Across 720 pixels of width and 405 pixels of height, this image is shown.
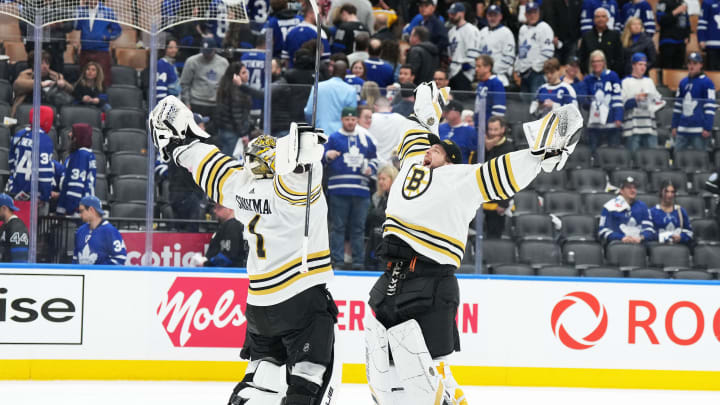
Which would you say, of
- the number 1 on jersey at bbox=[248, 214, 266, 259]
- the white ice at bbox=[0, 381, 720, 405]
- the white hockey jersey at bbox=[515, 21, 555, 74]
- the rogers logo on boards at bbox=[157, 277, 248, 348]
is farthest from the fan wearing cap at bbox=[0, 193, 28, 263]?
the white hockey jersey at bbox=[515, 21, 555, 74]

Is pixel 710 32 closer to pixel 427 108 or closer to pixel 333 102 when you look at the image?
pixel 333 102

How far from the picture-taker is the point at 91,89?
7988mm

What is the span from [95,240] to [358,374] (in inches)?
83.4

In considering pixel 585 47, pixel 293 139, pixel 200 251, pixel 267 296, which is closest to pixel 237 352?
pixel 200 251

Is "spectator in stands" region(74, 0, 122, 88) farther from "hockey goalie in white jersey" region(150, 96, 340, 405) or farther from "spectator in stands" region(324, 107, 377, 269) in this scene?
"hockey goalie in white jersey" region(150, 96, 340, 405)

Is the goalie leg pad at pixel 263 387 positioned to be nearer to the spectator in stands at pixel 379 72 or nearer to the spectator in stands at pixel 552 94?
the spectator in stands at pixel 552 94

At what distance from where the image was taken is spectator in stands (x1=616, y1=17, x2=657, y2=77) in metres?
11.3

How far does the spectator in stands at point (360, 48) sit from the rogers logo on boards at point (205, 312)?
278 centimetres

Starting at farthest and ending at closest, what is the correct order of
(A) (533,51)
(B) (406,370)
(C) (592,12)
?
(C) (592,12) < (A) (533,51) < (B) (406,370)

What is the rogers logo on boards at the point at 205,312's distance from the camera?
7703 mm

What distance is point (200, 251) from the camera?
7984 mm

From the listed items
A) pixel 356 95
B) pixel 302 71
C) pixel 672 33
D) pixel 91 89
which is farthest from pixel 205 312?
pixel 672 33

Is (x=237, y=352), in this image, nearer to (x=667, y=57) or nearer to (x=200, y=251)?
(x=200, y=251)

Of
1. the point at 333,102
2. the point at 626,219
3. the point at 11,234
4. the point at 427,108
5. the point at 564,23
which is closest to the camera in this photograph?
the point at 427,108
